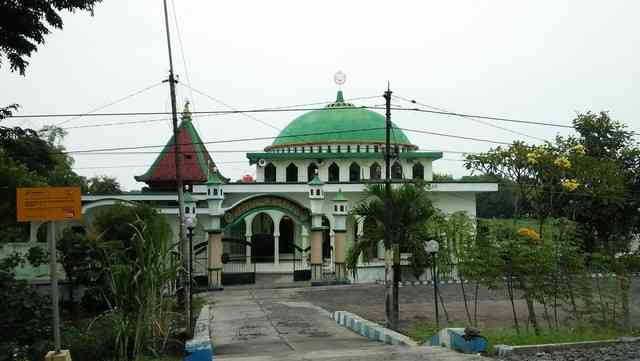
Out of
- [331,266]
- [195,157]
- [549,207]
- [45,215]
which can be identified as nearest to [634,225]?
[549,207]

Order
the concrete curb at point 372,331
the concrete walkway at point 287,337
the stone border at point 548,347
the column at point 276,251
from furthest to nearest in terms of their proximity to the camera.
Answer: the column at point 276,251
the concrete curb at point 372,331
the concrete walkway at point 287,337
the stone border at point 548,347

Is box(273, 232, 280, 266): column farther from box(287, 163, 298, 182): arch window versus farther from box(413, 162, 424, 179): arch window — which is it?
box(413, 162, 424, 179): arch window

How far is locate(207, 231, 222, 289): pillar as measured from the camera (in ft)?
85.6

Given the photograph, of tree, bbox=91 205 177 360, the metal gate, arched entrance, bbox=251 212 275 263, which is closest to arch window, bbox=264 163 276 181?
arched entrance, bbox=251 212 275 263

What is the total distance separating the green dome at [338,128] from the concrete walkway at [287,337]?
17.3 m

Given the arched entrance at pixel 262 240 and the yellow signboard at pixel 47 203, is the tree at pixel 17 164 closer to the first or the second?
the yellow signboard at pixel 47 203

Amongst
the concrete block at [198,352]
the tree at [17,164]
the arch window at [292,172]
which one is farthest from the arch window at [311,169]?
the concrete block at [198,352]

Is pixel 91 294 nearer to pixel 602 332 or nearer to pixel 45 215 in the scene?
pixel 45 215

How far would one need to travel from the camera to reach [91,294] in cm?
1875

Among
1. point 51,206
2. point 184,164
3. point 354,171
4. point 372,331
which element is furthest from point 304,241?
point 51,206

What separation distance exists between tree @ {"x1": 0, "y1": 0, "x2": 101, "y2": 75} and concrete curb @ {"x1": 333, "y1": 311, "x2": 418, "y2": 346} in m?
→ 9.00

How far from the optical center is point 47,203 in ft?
27.3

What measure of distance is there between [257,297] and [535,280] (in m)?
12.0

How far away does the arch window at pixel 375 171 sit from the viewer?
124 feet
